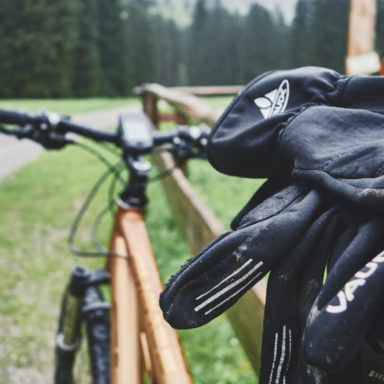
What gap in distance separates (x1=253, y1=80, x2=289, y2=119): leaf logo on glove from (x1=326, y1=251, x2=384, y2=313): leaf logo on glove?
0.38 m

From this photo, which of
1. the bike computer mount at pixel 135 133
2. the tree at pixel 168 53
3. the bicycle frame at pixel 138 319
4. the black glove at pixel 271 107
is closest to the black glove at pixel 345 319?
the black glove at pixel 271 107

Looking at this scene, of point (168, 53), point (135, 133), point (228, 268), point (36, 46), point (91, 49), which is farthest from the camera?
point (168, 53)

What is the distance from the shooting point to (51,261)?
4.22m

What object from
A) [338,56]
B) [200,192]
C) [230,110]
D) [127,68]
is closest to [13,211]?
[200,192]

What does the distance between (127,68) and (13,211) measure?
4266cm

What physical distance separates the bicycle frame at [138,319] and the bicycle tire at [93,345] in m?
0.24

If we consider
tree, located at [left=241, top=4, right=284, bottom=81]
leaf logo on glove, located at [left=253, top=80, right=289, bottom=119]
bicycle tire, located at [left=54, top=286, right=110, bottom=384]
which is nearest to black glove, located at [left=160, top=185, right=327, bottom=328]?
leaf logo on glove, located at [left=253, top=80, right=289, bottom=119]

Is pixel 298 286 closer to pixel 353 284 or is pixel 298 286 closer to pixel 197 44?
pixel 353 284

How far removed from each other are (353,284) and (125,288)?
106 centimetres

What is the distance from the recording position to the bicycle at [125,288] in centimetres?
118

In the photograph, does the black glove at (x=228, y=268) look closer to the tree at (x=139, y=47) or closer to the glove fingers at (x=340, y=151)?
the glove fingers at (x=340, y=151)

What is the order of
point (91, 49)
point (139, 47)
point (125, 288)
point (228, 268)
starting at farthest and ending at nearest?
1. point (139, 47)
2. point (91, 49)
3. point (125, 288)
4. point (228, 268)

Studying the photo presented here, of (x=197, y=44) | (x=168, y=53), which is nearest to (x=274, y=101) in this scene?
(x=197, y=44)

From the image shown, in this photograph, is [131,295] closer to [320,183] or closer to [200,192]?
[320,183]
